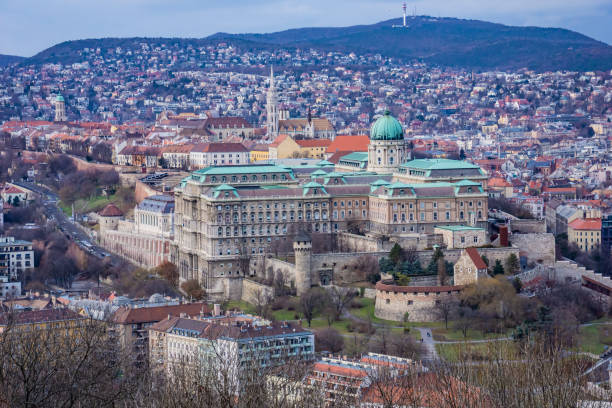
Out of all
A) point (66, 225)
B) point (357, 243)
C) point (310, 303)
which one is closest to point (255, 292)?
point (310, 303)

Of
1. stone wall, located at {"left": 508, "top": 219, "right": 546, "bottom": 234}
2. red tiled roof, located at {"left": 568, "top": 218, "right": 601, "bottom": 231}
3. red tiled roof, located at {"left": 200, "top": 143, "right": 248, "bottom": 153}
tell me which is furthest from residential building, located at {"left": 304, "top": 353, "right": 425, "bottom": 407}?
red tiled roof, located at {"left": 200, "top": 143, "right": 248, "bottom": 153}

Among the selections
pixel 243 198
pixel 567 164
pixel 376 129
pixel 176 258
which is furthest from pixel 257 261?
pixel 567 164

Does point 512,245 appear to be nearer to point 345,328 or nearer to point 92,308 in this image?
point 345,328

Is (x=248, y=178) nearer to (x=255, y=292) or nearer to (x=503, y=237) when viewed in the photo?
(x=255, y=292)

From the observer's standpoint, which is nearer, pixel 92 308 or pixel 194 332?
pixel 194 332

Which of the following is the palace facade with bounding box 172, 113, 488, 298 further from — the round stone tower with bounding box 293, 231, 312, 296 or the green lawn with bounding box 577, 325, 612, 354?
the green lawn with bounding box 577, 325, 612, 354

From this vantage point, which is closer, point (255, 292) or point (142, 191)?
point (255, 292)

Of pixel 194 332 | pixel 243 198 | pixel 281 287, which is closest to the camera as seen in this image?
pixel 194 332
